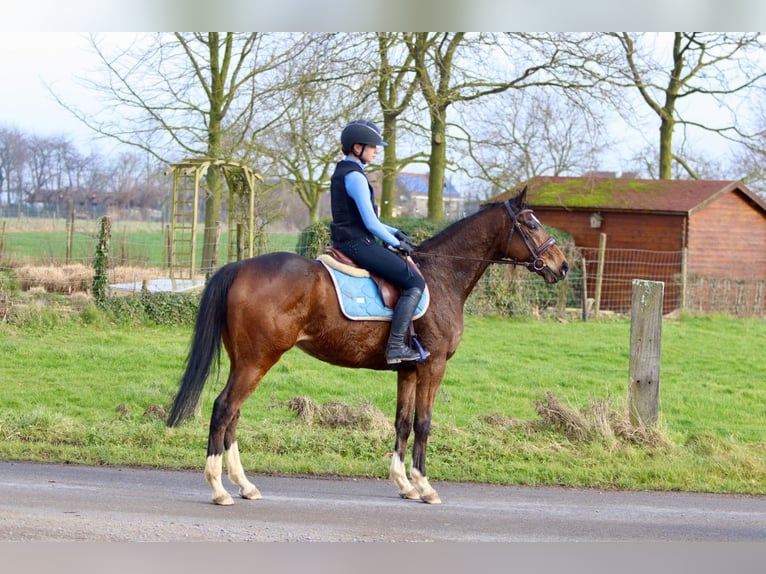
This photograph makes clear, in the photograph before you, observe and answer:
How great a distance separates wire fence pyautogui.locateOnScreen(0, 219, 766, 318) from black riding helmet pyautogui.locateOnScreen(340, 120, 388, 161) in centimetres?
1029

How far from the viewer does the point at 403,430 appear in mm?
7234

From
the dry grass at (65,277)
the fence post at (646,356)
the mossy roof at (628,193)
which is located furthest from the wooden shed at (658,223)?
the fence post at (646,356)

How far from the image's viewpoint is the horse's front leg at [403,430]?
703 centimetres

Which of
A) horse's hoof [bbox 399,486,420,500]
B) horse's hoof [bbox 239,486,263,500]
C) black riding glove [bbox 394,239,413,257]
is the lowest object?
horse's hoof [bbox 399,486,420,500]

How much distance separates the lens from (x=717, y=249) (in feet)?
87.6

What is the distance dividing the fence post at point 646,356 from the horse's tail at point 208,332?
438cm

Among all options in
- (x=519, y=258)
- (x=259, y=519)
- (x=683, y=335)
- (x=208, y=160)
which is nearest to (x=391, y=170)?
(x=208, y=160)

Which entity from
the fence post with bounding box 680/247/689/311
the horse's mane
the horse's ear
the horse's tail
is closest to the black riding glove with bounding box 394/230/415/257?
the horse's mane

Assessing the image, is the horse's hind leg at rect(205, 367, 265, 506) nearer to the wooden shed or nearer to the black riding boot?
the black riding boot

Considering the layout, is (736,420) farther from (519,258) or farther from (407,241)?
(407,241)

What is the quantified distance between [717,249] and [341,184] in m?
22.5

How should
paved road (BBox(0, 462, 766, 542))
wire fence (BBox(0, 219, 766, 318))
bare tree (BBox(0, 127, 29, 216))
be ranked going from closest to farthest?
paved road (BBox(0, 462, 766, 542)), wire fence (BBox(0, 219, 766, 318)), bare tree (BBox(0, 127, 29, 216))

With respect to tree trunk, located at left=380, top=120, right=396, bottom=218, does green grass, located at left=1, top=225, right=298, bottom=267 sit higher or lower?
lower

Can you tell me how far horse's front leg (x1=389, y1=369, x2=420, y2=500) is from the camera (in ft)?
23.1
